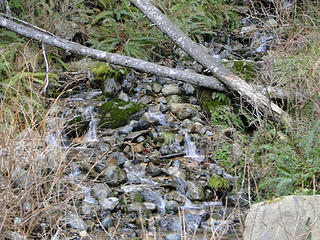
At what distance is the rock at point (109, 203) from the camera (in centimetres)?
488

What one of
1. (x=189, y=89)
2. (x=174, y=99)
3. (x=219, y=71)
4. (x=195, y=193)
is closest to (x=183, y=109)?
(x=174, y=99)

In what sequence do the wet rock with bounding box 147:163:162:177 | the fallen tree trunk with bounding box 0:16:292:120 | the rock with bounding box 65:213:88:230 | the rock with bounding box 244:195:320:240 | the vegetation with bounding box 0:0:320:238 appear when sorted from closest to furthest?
1. the rock with bounding box 244:195:320:240
2. the vegetation with bounding box 0:0:320:238
3. the rock with bounding box 65:213:88:230
4. the wet rock with bounding box 147:163:162:177
5. the fallen tree trunk with bounding box 0:16:292:120

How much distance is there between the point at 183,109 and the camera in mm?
7043

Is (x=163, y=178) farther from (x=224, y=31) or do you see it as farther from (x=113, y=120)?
(x=224, y=31)

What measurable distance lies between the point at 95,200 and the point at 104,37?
4.99 m

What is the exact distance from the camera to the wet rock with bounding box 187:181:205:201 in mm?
5254

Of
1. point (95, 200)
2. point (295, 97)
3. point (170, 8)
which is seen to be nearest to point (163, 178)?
point (95, 200)

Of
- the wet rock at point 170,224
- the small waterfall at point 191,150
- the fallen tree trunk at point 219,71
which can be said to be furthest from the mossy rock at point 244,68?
the wet rock at point 170,224

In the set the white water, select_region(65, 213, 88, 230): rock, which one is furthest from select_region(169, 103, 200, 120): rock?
select_region(65, 213, 88, 230): rock

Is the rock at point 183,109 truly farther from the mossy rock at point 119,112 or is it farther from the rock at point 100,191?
the rock at point 100,191

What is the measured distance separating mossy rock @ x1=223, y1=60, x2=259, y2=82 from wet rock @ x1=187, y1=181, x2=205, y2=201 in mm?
2504

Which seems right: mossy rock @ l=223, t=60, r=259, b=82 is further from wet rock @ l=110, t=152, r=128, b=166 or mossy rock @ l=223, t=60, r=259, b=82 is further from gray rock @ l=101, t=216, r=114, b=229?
gray rock @ l=101, t=216, r=114, b=229

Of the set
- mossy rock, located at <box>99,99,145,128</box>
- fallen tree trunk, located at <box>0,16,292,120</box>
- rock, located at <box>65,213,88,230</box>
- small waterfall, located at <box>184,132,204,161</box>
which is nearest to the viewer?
rock, located at <box>65,213,88,230</box>

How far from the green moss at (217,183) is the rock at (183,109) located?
1.70m
